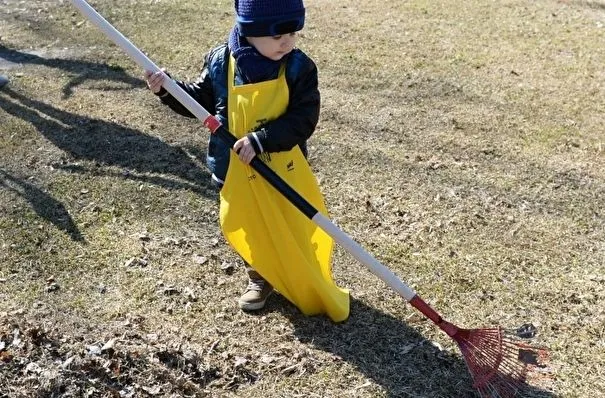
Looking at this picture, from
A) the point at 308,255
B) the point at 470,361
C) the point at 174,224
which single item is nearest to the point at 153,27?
the point at 174,224

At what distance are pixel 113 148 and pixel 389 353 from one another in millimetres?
2969

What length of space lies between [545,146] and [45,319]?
392 centimetres

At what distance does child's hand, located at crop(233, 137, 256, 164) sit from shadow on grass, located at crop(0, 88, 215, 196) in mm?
1914

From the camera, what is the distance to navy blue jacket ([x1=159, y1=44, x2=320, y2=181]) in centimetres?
329

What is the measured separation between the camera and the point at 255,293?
396 centimetres

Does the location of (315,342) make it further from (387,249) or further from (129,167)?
(129,167)

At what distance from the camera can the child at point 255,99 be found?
3.21 meters

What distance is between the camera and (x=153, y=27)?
8.58 m

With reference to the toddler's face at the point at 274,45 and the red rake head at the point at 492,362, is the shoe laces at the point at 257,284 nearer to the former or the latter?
the red rake head at the point at 492,362

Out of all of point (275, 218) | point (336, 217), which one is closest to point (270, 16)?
point (275, 218)

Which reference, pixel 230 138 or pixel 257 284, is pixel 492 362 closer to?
pixel 257 284

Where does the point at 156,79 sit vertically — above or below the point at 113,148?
above

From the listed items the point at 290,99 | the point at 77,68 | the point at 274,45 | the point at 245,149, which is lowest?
the point at 77,68

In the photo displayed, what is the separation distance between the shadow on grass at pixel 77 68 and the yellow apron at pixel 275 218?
144 inches
